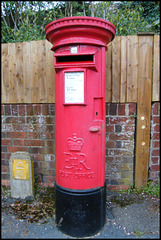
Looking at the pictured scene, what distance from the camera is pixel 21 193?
256 centimetres

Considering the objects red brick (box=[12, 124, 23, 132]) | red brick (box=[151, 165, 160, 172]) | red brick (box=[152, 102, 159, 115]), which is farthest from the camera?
red brick (box=[12, 124, 23, 132])

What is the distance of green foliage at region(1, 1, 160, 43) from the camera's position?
12.8ft

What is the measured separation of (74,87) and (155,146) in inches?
66.5

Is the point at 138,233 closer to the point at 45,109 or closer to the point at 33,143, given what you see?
the point at 33,143

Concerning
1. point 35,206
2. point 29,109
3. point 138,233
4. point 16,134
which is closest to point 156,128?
point 138,233

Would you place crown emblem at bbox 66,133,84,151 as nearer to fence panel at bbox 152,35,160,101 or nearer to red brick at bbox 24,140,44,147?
red brick at bbox 24,140,44,147

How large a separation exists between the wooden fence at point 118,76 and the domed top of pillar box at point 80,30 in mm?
833

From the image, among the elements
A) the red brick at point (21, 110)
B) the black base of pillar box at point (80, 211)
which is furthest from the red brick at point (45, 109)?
→ the black base of pillar box at point (80, 211)

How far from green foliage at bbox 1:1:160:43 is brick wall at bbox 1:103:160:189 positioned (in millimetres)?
1959

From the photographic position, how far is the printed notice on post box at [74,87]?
5.34ft

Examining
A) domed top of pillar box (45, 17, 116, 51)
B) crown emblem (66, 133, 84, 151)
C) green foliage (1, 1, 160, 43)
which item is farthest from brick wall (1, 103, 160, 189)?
green foliage (1, 1, 160, 43)

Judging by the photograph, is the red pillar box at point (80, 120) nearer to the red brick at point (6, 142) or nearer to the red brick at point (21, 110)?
the red brick at point (21, 110)

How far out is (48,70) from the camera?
258cm

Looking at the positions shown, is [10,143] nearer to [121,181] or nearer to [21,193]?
[21,193]
